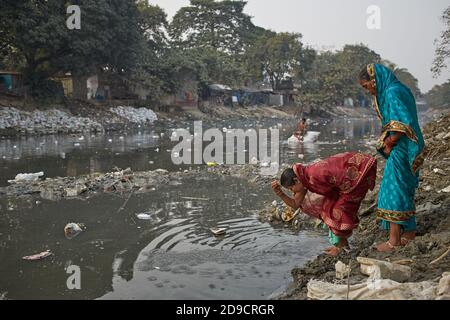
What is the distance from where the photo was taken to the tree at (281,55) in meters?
48.2

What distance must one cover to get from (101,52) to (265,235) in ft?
74.8

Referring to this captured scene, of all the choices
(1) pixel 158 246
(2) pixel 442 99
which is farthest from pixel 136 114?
(2) pixel 442 99

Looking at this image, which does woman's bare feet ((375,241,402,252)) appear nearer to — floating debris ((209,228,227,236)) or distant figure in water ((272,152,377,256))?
distant figure in water ((272,152,377,256))

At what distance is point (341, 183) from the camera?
3.92 metres

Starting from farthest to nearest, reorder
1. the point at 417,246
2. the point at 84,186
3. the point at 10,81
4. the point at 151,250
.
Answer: the point at 10,81 < the point at 84,186 < the point at 151,250 < the point at 417,246

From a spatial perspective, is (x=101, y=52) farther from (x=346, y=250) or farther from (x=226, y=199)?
(x=346, y=250)

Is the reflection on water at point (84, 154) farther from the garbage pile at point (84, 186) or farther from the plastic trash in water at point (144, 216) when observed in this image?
the plastic trash in water at point (144, 216)

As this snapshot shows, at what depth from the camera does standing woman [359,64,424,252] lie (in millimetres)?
3838

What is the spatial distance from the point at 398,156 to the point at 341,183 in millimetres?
558

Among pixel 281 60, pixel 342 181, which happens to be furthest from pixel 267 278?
pixel 281 60

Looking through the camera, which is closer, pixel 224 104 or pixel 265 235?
pixel 265 235

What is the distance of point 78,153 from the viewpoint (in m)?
14.5

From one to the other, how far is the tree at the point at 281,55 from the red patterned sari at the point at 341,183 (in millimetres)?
45849

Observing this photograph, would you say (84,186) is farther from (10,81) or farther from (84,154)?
(10,81)
